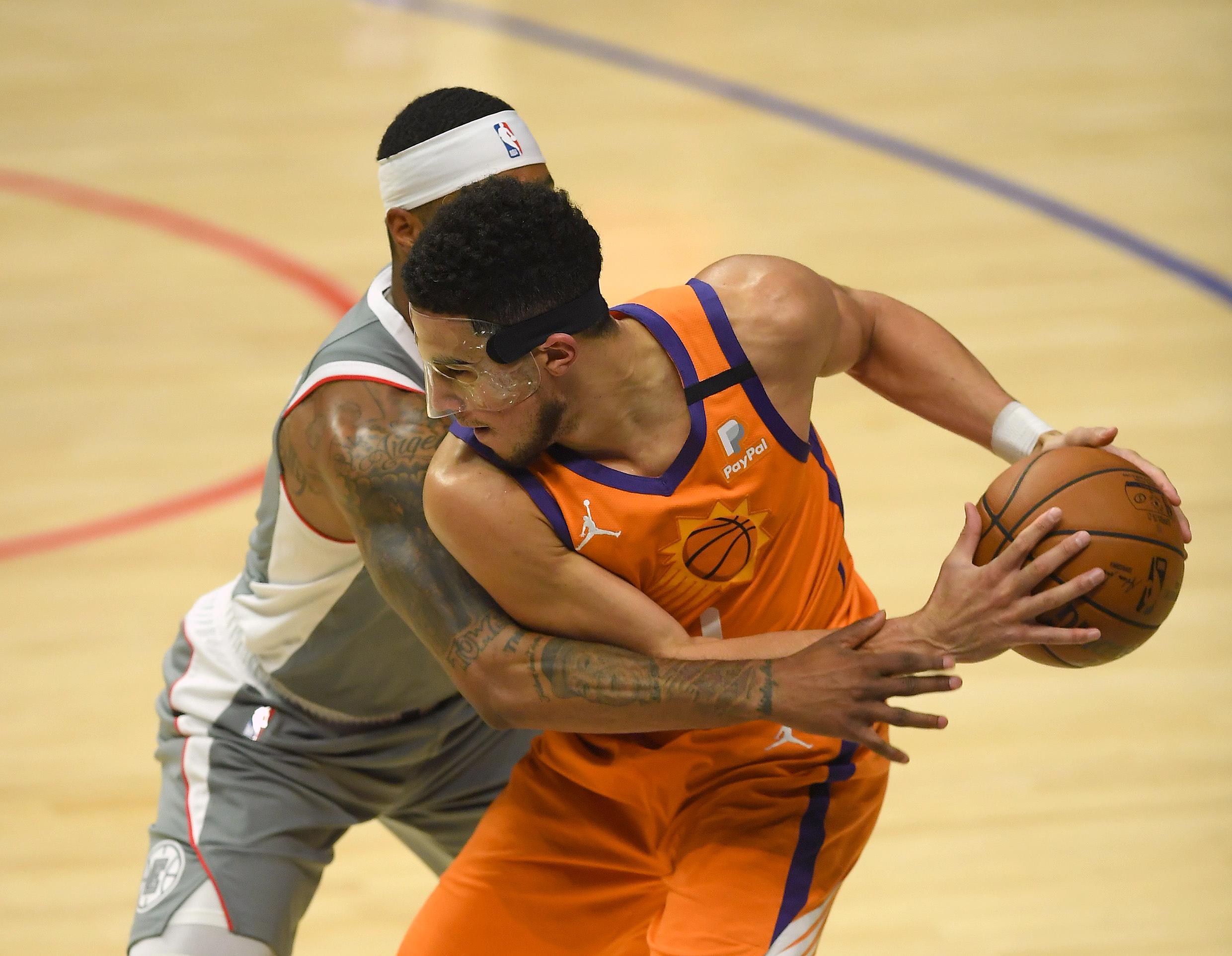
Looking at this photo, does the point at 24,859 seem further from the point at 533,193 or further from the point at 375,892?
the point at 533,193

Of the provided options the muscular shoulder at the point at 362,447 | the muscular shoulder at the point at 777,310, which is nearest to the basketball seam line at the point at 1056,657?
the muscular shoulder at the point at 777,310

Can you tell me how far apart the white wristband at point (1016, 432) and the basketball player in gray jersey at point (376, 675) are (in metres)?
0.77

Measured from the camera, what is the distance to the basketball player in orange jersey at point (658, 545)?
2982 millimetres

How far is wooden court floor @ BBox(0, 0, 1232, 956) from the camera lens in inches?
191

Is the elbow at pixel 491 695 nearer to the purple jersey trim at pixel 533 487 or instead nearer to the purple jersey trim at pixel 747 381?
the purple jersey trim at pixel 533 487

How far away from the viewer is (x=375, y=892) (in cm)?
482

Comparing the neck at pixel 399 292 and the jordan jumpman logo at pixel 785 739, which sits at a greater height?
the neck at pixel 399 292

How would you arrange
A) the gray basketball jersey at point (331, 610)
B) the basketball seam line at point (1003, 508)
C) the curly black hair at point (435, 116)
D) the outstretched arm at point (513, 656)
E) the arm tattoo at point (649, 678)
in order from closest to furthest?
the outstretched arm at point (513, 656) < the arm tattoo at point (649, 678) < the basketball seam line at point (1003, 508) < the gray basketball jersey at point (331, 610) < the curly black hair at point (435, 116)

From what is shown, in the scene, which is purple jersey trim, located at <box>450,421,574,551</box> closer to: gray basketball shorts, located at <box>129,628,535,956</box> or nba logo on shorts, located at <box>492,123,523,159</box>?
nba logo on shorts, located at <box>492,123,523,159</box>

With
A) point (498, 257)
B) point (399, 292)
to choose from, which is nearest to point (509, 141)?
point (399, 292)

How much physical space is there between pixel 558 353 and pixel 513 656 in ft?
1.99

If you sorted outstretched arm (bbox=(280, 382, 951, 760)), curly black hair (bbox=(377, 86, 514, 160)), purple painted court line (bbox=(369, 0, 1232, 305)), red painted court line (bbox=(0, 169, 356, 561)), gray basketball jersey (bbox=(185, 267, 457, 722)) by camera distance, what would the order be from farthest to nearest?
1. purple painted court line (bbox=(369, 0, 1232, 305))
2. red painted court line (bbox=(0, 169, 356, 561))
3. curly black hair (bbox=(377, 86, 514, 160))
4. gray basketball jersey (bbox=(185, 267, 457, 722))
5. outstretched arm (bbox=(280, 382, 951, 760))

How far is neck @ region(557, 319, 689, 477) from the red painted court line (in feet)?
12.4

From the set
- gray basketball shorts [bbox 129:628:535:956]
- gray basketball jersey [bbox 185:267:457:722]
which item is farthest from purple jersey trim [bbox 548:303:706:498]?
gray basketball shorts [bbox 129:628:535:956]
